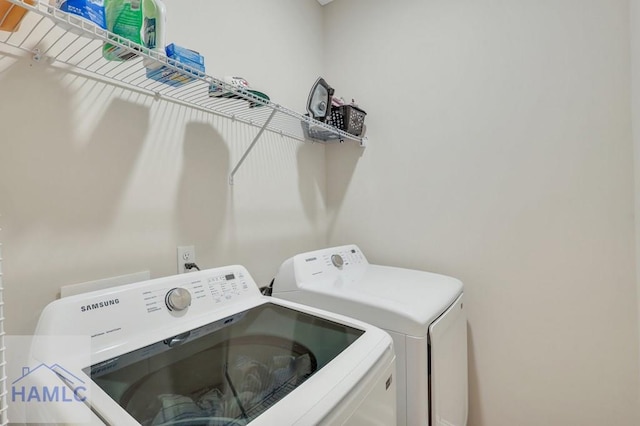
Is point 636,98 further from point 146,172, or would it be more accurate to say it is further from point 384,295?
point 146,172

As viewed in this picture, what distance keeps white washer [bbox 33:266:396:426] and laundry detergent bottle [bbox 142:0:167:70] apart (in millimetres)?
720

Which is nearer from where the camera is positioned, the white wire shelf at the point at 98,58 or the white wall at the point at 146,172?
the white wire shelf at the point at 98,58

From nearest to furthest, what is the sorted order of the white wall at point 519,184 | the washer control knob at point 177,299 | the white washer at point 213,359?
1. the white washer at point 213,359
2. the washer control knob at point 177,299
3. the white wall at point 519,184

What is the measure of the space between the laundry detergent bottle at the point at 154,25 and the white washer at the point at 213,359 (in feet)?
2.36

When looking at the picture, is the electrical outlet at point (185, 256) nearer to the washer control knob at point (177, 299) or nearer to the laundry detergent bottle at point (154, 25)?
the washer control knob at point (177, 299)

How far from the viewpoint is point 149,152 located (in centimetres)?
111

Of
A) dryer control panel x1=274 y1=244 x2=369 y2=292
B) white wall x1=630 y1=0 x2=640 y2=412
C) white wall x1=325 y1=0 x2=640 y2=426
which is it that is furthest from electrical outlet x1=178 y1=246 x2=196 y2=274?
white wall x1=630 y1=0 x2=640 y2=412

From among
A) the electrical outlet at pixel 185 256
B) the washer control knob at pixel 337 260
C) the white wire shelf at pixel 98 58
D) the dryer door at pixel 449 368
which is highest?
the white wire shelf at pixel 98 58

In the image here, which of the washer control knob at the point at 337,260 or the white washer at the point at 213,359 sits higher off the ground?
the washer control knob at the point at 337,260

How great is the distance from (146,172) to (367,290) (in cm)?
99

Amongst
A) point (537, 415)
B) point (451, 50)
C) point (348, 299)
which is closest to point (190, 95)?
point (348, 299)

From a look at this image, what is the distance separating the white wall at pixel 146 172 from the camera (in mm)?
825

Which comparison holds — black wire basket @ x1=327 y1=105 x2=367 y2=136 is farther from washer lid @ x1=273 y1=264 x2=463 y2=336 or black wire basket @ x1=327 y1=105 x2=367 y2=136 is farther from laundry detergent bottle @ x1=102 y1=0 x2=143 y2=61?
laundry detergent bottle @ x1=102 y1=0 x2=143 y2=61

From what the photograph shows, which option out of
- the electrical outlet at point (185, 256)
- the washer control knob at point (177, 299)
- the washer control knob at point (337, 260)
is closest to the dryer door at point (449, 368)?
the washer control knob at point (337, 260)
